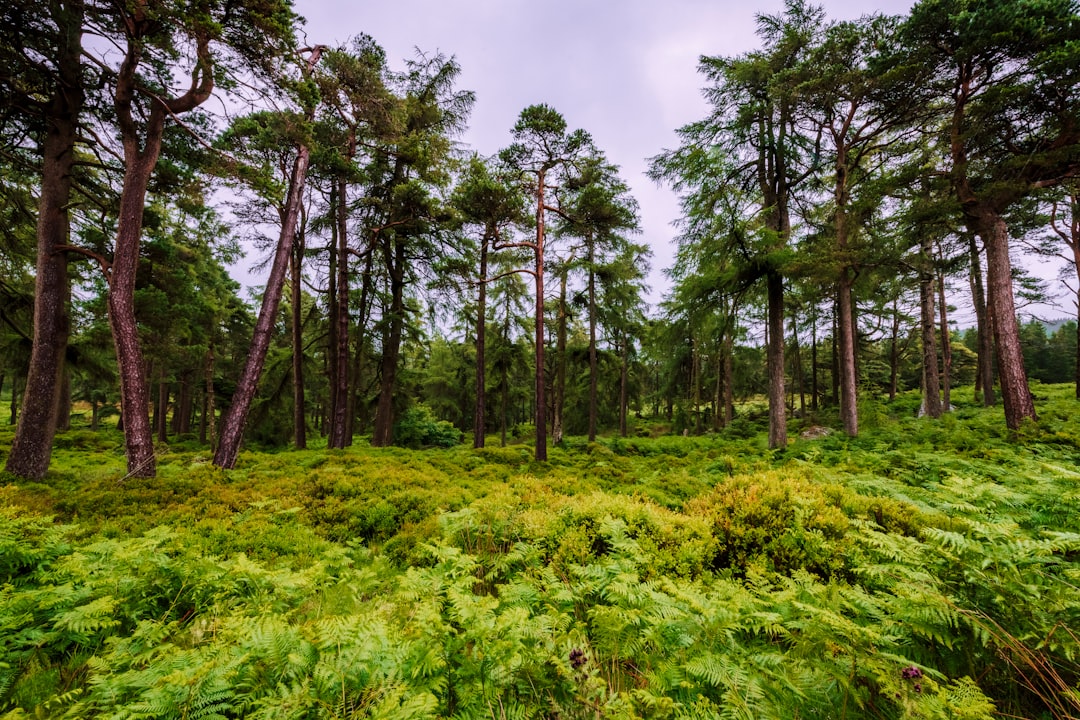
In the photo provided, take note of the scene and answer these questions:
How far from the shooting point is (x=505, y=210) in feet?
40.0

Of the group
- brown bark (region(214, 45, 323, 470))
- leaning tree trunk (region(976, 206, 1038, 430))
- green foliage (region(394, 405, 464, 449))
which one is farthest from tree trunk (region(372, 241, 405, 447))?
leaning tree trunk (region(976, 206, 1038, 430))

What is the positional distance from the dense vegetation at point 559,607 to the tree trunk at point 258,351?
2.56 meters

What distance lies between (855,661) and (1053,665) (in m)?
0.98

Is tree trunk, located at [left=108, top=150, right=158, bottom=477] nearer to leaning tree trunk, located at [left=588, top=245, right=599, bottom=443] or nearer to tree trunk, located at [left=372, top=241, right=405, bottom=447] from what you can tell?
tree trunk, located at [left=372, top=241, right=405, bottom=447]

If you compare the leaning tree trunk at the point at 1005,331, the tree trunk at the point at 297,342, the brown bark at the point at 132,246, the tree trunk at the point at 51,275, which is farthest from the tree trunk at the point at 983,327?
the tree trunk at the point at 51,275

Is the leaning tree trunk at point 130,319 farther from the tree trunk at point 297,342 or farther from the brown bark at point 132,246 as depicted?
the tree trunk at point 297,342

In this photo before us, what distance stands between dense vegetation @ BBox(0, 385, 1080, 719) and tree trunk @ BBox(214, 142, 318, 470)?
2.56 meters

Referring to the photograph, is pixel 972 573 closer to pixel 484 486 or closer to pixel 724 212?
pixel 484 486

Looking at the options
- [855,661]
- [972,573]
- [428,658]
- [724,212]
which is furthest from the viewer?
[724,212]

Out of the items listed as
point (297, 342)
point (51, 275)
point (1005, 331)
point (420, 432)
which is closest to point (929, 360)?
point (1005, 331)

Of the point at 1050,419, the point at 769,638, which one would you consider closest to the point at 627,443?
the point at 1050,419

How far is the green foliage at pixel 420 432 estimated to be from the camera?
17.7 m

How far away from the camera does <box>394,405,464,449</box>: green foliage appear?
17703mm

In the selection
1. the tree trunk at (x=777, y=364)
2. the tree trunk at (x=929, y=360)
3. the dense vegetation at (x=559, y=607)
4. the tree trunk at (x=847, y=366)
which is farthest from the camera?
the tree trunk at (x=929, y=360)
